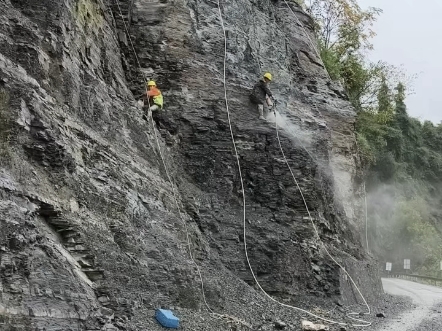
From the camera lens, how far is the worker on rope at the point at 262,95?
16141 millimetres

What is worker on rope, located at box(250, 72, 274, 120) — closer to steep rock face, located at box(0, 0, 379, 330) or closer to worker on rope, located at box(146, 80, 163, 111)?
steep rock face, located at box(0, 0, 379, 330)

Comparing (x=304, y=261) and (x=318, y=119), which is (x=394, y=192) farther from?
(x=304, y=261)

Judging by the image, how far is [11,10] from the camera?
31.3 feet

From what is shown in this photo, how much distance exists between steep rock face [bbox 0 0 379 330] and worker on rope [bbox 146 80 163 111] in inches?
21.8

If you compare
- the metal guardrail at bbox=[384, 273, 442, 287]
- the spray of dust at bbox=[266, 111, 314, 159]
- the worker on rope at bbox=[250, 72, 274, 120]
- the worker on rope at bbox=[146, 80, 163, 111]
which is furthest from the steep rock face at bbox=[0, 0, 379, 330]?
the metal guardrail at bbox=[384, 273, 442, 287]

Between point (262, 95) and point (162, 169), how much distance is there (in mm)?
4789

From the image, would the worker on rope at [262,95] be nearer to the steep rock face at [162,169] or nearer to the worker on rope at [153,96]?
the steep rock face at [162,169]

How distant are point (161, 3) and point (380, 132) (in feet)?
78.5

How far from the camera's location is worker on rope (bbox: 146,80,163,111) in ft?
47.1

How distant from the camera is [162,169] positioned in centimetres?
1291

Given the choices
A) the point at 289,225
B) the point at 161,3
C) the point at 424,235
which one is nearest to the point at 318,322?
the point at 289,225

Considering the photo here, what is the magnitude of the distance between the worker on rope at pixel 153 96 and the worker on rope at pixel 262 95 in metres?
3.05

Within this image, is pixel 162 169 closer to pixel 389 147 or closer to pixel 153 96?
pixel 153 96

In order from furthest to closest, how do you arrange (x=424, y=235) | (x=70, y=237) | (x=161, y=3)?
(x=424, y=235) → (x=161, y=3) → (x=70, y=237)
